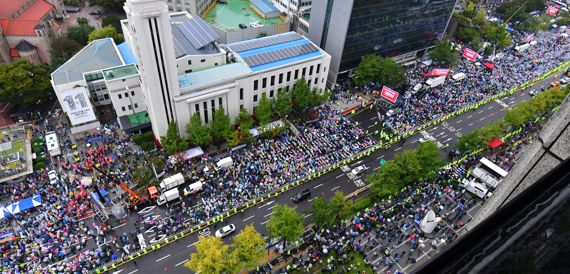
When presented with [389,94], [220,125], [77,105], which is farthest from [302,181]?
[77,105]

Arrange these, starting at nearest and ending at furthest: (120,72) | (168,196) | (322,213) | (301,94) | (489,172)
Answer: (322,213) → (168,196) → (489,172) → (120,72) → (301,94)

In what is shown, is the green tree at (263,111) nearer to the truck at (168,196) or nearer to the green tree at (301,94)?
the green tree at (301,94)

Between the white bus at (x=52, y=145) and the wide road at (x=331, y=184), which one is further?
the white bus at (x=52, y=145)

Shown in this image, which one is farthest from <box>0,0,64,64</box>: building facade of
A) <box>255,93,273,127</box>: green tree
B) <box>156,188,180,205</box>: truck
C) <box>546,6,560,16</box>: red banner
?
<box>546,6,560,16</box>: red banner

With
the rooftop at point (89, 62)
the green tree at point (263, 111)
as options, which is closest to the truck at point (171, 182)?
the green tree at point (263, 111)

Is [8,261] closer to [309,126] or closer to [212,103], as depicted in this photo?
[212,103]

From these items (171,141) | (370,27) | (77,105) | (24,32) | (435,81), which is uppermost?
(370,27)

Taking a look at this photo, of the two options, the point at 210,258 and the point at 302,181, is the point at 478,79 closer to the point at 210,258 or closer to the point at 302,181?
the point at 302,181
